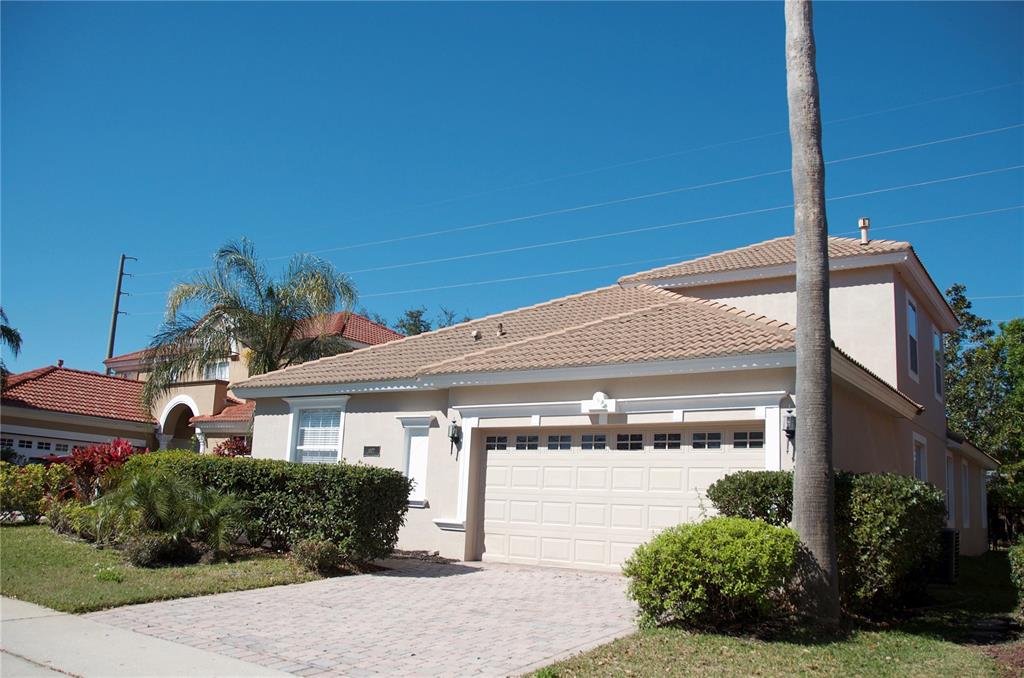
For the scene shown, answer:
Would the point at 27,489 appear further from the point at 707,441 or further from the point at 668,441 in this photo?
the point at 707,441

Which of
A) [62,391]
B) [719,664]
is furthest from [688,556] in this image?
[62,391]

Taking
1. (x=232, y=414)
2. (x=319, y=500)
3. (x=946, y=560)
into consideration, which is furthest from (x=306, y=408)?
(x=946, y=560)

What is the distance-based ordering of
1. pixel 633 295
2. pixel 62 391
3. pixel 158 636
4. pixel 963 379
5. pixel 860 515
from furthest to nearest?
pixel 963 379
pixel 62 391
pixel 633 295
pixel 860 515
pixel 158 636

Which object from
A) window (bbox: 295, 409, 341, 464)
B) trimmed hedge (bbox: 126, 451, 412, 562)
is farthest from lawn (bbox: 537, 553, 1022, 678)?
window (bbox: 295, 409, 341, 464)

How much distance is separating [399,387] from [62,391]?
64.0 feet

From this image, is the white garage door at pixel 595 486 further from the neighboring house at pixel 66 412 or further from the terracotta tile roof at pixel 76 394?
the terracotta tile roof at pixel 76 394

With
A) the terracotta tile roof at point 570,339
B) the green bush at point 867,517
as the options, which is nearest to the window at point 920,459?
the terracotta tile roof at point 570,339

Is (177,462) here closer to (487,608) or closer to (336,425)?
(336,425)

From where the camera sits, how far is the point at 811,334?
930cm

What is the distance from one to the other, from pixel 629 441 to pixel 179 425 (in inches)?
957

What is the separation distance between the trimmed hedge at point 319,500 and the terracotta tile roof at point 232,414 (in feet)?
47.8

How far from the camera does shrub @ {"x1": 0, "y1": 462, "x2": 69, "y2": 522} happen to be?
17.1 m

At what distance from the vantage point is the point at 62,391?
29812 mm

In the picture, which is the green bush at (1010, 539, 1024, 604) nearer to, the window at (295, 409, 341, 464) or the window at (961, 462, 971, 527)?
the window at (295, 409, 341, 464)
